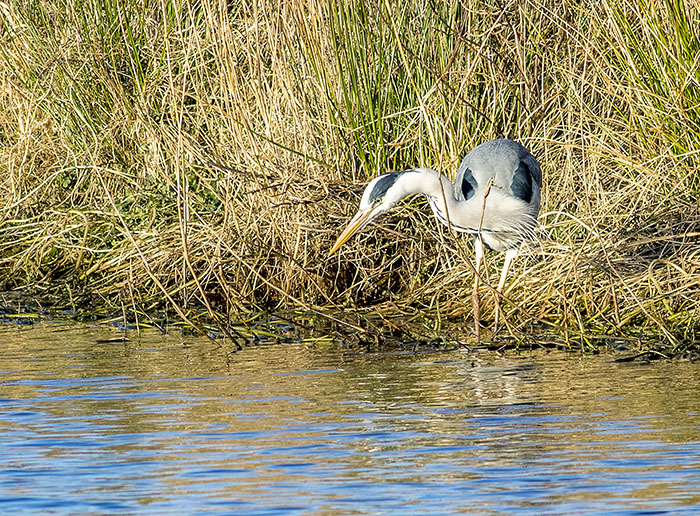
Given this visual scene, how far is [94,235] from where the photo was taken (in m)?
8.34

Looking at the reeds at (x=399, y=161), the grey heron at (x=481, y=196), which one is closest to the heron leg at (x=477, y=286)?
the grey heron at (x=481, y=196)

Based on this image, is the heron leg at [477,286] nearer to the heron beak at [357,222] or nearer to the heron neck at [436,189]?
the heron neck at [436,189]

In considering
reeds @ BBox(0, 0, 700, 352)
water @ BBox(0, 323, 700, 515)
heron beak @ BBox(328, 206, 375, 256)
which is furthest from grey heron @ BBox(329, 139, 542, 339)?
water @ BBox(0, 323, 700, 515)

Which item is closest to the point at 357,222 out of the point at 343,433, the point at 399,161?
the point at 399,161

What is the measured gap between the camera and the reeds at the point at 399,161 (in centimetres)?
669

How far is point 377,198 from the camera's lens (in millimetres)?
6465

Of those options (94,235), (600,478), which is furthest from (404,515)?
(94,235)

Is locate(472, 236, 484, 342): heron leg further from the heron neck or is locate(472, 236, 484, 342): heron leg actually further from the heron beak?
the heron beak

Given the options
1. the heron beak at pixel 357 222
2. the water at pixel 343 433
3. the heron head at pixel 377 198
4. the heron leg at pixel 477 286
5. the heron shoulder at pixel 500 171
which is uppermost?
the heron shoulder at pixel 500 171

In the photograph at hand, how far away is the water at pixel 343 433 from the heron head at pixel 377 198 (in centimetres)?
66

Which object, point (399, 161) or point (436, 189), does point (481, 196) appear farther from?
point (399, 161)

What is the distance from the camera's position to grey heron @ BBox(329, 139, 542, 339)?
6.45m

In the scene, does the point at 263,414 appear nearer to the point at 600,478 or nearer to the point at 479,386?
the point at 479,386

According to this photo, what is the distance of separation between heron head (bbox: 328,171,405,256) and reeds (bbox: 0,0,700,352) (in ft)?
0.82
